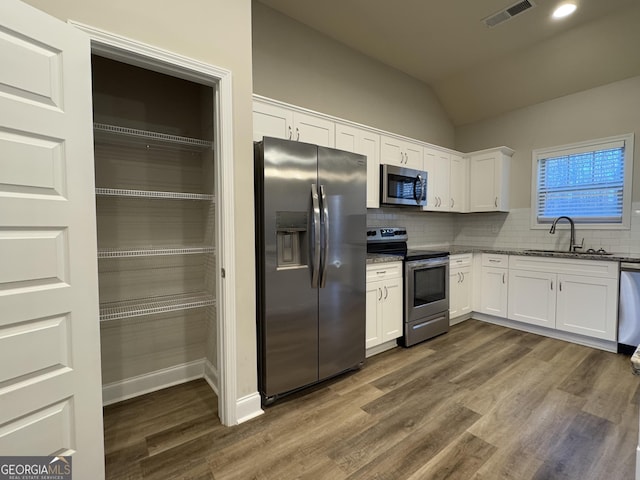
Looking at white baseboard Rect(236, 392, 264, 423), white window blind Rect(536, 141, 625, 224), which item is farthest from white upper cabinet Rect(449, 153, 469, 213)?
white baseboard Rect(236, 392, 264, 423)

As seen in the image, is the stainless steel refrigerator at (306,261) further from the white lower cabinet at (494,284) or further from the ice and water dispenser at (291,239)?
the white lower cabinet at (494,284)

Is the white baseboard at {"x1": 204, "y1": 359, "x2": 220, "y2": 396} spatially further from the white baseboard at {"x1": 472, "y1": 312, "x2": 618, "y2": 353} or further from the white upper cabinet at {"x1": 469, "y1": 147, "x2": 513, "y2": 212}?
the white upper cabinet at {"x1": 469, "y1": 147, "x2": 513, "y2": 212}

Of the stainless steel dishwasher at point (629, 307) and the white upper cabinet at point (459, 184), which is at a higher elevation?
the white upper cabinet at point (459, 184)

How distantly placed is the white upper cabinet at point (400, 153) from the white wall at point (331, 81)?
421 mm

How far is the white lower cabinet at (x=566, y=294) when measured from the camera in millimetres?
3037

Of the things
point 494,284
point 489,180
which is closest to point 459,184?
point 489,180

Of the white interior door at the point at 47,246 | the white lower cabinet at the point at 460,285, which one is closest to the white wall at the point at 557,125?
the white lower cabinet at the point at 460,285

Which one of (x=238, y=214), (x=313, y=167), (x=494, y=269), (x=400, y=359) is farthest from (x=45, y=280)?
(x=494, y=269)

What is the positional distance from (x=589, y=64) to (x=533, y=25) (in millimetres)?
946

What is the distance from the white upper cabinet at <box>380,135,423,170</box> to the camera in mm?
3357

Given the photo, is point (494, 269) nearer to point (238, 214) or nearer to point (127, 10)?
point (238, 214)

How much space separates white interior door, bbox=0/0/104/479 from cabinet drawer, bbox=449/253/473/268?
11.8 feet

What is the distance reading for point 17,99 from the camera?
1.17 meters

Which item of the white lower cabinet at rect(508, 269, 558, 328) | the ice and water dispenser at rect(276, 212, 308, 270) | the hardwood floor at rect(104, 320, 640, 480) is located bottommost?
the hardwood floor at rect(104, 320, 640, 480)
